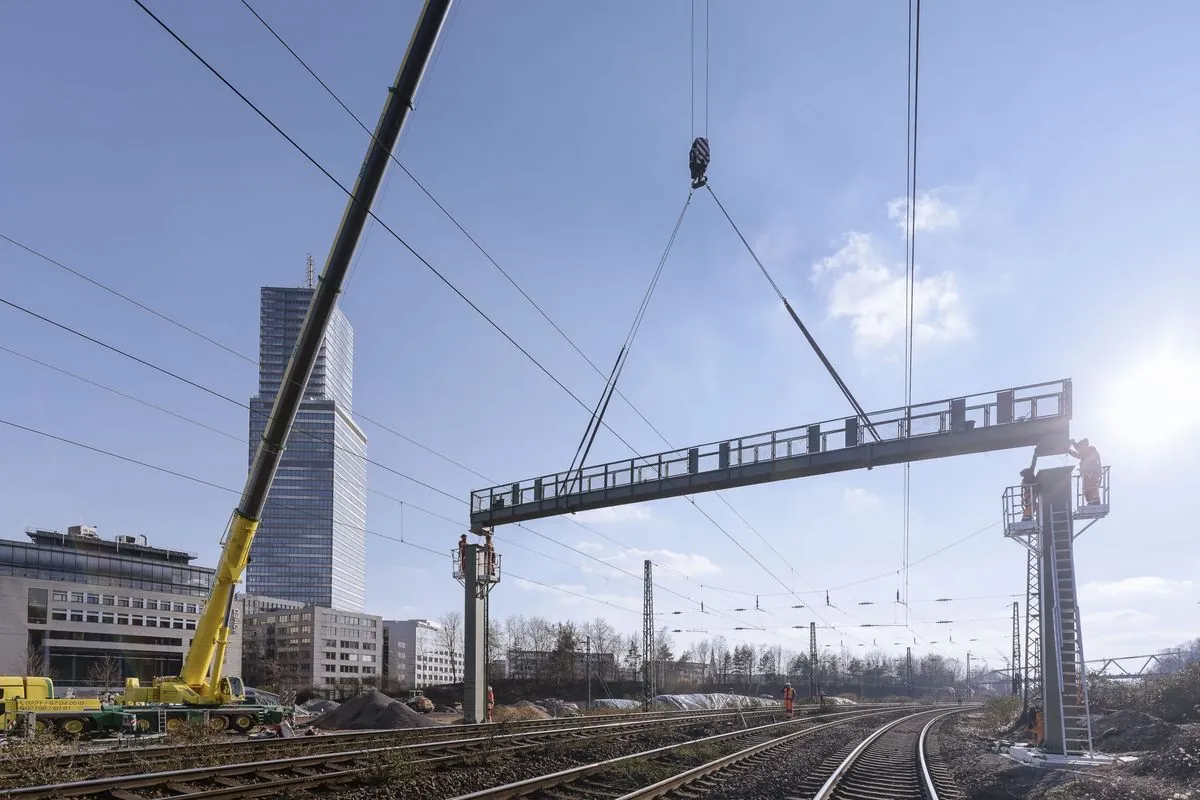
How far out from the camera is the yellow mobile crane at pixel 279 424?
66.2ft

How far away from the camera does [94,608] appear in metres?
96.2

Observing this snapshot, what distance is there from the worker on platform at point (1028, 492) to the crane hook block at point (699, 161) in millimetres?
12876

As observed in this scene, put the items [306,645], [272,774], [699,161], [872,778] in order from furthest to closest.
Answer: [306,645]
[699,161]
[872,778]
[272,774]

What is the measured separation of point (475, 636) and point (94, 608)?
82382mm

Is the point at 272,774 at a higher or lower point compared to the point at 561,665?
higher

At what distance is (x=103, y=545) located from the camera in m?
102

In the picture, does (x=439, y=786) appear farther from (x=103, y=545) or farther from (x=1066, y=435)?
(x=103, y=545)

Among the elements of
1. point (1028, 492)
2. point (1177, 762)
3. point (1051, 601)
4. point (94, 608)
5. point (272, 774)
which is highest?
point (1028, 492)

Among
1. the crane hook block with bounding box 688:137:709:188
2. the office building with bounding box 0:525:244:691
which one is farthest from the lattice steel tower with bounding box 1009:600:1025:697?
the office building with bounding box 0:525:244:691

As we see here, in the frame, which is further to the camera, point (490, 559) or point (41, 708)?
point (490, 559)

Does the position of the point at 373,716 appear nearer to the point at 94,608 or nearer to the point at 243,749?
the point at 243,749

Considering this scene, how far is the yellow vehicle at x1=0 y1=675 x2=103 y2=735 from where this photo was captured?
22.6 m

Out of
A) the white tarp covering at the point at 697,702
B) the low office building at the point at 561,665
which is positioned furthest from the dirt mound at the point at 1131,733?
the low office building at the point at 561,665

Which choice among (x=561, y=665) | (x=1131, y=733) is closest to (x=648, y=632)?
(x=1131, y=733)
